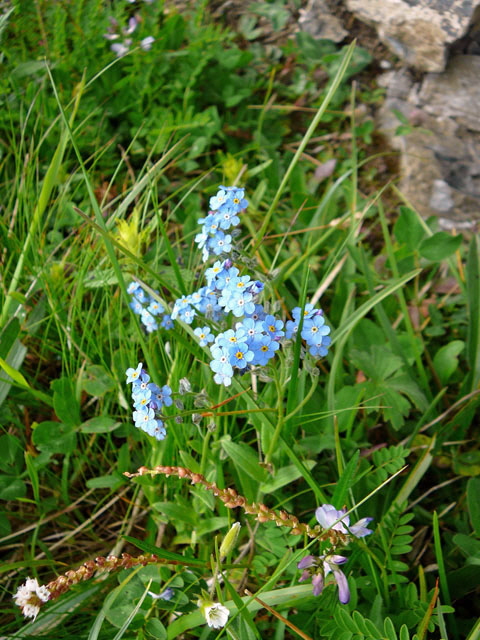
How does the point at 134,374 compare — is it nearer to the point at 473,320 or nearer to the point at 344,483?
the point at 344,483

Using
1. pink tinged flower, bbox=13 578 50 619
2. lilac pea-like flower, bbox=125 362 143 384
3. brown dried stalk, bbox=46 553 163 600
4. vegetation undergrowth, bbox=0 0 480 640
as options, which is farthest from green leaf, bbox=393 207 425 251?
pink tinged flower, bbox=13 578 50 619

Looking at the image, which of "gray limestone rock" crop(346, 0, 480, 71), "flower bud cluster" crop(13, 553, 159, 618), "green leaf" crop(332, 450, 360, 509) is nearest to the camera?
"flower bud cluster" crop(13, 553, 159, 618)

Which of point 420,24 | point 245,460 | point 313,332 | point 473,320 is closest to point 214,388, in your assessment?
point 245,460

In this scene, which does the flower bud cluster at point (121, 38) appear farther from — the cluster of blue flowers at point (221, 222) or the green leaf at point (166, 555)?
the green leaf at point (166, 555)

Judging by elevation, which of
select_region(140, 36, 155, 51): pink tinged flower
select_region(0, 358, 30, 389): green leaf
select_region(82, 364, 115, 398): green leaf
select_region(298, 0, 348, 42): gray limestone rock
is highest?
select_region(140, 36, 155, 51): pink tinged flower

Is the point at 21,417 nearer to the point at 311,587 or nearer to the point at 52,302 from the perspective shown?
the point at 52,302

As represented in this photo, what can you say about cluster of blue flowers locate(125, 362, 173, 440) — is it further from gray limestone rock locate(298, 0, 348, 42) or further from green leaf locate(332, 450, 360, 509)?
gray limestone rock locate(298, 0, 348, 42)

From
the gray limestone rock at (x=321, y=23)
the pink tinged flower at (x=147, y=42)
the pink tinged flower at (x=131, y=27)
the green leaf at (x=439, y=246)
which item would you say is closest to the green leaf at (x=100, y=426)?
the green leaf at (x=439, y=246)
